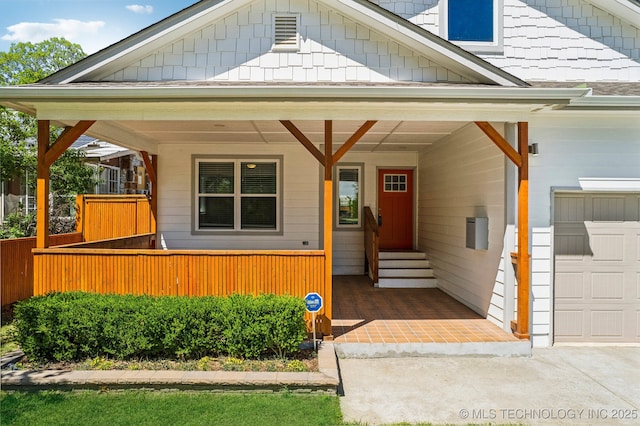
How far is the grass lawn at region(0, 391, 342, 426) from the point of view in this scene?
362cm

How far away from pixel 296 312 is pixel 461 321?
2.79 m

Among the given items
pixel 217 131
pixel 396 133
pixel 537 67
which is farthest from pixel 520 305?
pixel 217 131

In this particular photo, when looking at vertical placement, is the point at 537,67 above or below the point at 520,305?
above

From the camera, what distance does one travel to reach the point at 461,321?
20.3 feet

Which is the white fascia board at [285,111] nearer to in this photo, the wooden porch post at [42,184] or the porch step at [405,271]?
the wooden porch post at [42,184]

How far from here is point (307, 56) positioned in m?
5.86

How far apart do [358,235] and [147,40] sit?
6074 millimetres

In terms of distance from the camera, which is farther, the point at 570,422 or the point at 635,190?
the point at 635,190

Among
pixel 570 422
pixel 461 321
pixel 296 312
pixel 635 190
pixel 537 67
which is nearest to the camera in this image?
pixel 570 422

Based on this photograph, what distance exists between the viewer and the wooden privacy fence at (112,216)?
900 centimetres

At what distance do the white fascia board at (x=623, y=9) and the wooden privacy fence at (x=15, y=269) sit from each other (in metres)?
10.4

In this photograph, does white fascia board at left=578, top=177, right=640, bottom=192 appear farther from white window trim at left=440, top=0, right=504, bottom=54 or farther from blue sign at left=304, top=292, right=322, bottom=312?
blue sign at left=304, top=292, right=322, bottom=312

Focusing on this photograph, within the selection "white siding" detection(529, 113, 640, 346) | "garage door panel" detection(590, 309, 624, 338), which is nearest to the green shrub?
"white siding" detection(529, 113, 640, 346)

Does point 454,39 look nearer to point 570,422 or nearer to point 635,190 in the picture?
point 635,190
